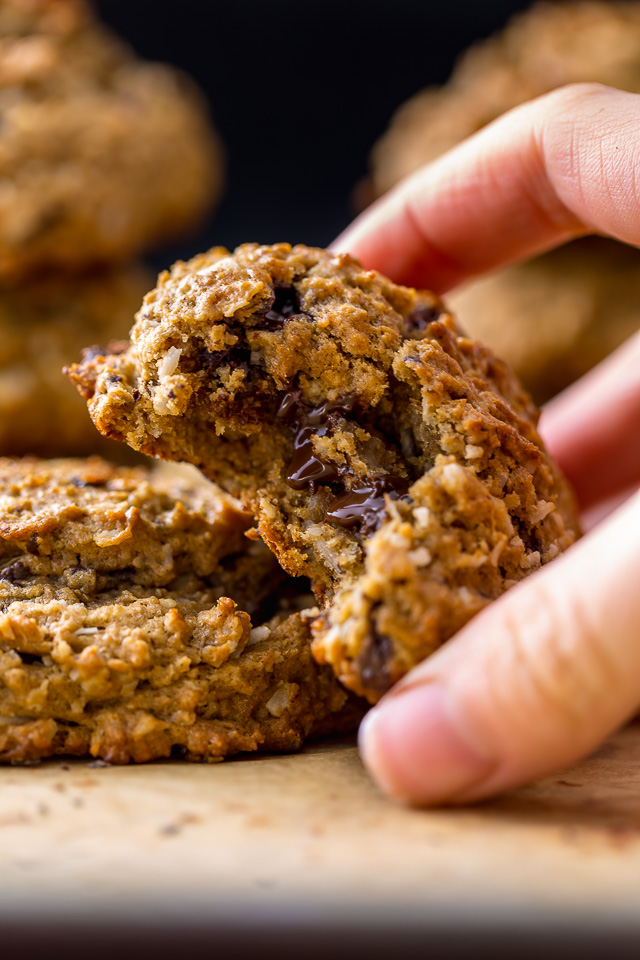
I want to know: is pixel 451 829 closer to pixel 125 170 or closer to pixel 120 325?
pixel 120 325

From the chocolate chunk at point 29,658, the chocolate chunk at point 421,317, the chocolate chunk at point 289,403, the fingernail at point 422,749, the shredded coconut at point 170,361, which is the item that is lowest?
the chocolate chunk at point 29,658

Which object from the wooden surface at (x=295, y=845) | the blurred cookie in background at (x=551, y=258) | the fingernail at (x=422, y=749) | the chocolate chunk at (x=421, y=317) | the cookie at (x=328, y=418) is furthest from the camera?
the blurred cookie in background at (x=551, y=258)

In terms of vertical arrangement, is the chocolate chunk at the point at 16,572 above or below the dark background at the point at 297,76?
below

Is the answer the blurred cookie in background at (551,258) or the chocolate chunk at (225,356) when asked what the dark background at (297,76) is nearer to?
the blurred cookie in background at (551,258)

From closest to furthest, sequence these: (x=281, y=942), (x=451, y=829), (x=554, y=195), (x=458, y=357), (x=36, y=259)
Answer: (x=281, y=942)
(x=451, y=829)
(x=458, y=357)
(x=554, y=195)
(x=36, y=259)

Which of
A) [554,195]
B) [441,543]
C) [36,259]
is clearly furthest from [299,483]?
[36,259]

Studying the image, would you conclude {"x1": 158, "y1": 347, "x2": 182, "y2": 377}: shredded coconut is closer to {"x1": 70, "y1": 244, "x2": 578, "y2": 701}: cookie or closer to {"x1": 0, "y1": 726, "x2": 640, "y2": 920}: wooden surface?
{"x1": 70, "y1": 244, "x2": 578, "y2": 701}: cookie

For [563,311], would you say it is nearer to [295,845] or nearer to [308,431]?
[308,431]

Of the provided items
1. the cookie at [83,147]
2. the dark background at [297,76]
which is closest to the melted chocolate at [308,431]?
the cookie at [83,147]

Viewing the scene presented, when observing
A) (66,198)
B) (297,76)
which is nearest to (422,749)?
(66,198)

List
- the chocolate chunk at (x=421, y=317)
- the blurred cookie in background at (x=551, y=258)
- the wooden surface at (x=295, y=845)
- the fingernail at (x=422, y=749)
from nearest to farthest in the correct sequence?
the wooden surface at (x=295, y=845)
the fingernail at (x=422, y=749)
the chocolate chunk at (x=421, y=317)
the blurred cookie in background at (x=551, y=258)
